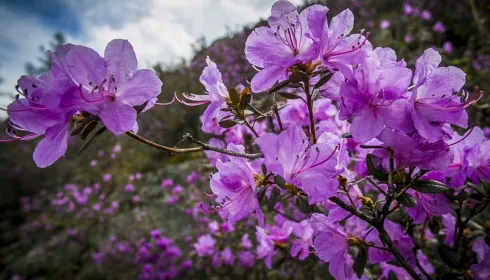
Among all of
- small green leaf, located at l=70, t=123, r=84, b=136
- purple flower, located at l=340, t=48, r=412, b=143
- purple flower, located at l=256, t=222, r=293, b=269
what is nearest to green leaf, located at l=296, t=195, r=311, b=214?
purple flower, located at l=340, t=48, r=412, b=143

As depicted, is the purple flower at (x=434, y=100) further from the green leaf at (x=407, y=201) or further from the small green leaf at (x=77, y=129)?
the small green leaf at (x=77, y=129)

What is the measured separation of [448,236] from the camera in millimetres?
1232

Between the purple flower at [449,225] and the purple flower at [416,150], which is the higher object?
the purple flower at [416,150]

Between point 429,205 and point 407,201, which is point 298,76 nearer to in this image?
point 407,201

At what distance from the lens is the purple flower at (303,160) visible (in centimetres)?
68

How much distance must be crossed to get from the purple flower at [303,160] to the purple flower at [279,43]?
0.48 feet

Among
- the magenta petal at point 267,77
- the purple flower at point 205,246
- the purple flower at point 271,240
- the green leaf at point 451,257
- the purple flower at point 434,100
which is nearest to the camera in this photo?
the purple flower at point 434,100

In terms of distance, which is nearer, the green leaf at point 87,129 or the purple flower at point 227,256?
the green leaf at point 87,129

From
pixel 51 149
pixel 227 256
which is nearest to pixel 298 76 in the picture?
pixel 51 149

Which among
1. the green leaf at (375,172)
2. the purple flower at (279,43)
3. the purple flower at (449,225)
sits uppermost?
the purple flower at (279,43)

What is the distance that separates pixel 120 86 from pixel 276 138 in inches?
15.3

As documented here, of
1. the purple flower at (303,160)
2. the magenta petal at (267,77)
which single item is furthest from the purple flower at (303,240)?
the magenta petal at (267,77)

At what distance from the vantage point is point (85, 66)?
2.27 ft

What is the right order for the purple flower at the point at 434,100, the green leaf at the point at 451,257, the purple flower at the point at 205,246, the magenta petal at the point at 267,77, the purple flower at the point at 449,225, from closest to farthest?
the purple flower at the point at 434,100, the magenta petal at the point at 267,77, the green leaf at the point at 451,257, the purple flower at the point at 449,225, the purple flower at the point at 205,246
